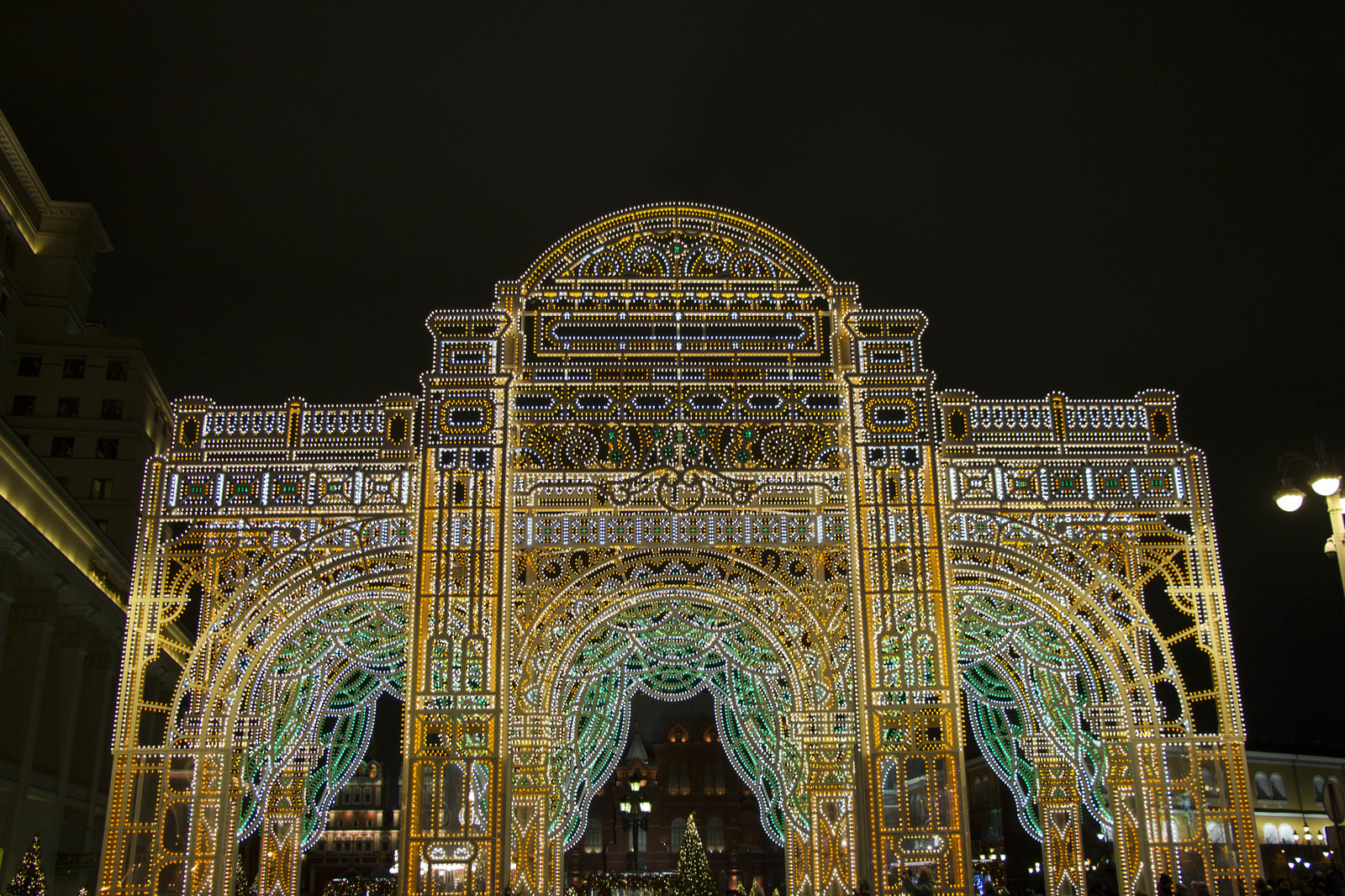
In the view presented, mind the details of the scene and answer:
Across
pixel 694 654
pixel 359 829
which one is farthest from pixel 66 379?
pixel 359 829

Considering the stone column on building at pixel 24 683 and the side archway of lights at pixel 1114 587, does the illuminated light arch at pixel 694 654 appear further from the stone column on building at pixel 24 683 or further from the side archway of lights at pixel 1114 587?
the stone column on building at pixel 24 683

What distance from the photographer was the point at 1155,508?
15.8 metres

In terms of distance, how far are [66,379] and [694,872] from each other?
2582 centimetres

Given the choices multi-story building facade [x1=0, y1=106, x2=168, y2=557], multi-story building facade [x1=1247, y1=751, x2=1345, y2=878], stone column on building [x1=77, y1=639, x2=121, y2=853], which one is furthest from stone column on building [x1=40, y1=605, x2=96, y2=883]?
multi-story building facade [x1=1247, y1=751, x2=1345, y2=878]

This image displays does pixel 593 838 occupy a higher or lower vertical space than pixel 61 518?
lower

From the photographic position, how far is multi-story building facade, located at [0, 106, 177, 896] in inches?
983

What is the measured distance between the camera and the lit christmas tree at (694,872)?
2705 cm

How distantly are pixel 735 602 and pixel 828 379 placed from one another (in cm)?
374

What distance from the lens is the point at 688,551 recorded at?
53.9 feet

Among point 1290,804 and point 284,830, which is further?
point 1290,804

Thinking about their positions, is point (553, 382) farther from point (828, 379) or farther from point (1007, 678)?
point (1007, 678)

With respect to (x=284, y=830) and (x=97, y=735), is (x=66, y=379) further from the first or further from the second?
(x=284, y=830)

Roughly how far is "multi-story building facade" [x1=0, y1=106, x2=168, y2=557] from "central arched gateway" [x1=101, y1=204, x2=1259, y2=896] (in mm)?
22863

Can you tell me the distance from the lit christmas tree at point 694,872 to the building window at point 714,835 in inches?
1257
